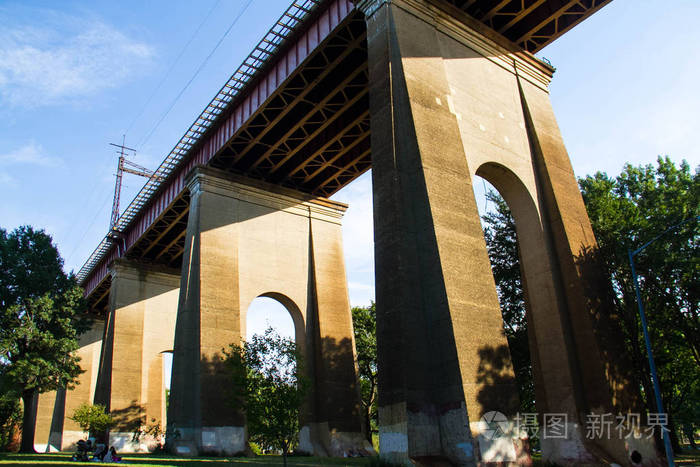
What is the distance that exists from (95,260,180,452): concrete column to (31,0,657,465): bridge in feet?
0.47

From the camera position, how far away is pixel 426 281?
15.1m

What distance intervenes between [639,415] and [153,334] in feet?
105

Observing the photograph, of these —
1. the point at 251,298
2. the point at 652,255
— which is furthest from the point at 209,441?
the point at 652,255

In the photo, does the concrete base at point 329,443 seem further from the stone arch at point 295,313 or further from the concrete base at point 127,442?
the concrete base at point 127,442

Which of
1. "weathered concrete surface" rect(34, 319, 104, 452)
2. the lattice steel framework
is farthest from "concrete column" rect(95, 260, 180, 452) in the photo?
the lattice steel framework

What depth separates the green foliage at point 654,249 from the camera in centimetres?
2053

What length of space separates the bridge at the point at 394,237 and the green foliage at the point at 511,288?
490 centimetres

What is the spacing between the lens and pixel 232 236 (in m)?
28.7

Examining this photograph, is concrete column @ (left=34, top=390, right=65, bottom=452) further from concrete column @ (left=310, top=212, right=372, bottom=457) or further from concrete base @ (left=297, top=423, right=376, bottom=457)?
concrete column @ (left=310, top=212, right=372, bottom=457)

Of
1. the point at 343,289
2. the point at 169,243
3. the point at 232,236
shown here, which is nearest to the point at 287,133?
the point at 232,236

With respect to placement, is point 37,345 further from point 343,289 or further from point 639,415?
point 639,415

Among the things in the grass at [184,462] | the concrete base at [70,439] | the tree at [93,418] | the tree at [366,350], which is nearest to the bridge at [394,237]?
the tree at [93,418]

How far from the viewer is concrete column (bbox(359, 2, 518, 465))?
13578 millimetres

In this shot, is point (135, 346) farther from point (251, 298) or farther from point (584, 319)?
point (584, 319)
